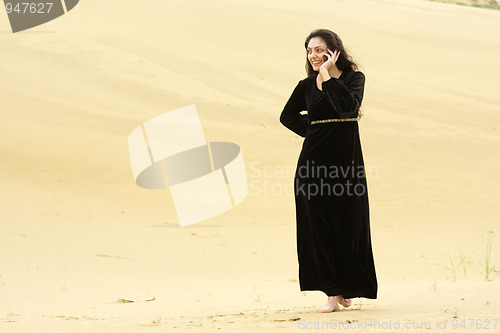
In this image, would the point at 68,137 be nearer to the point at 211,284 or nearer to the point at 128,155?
the point at 128,155

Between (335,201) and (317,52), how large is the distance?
86cm

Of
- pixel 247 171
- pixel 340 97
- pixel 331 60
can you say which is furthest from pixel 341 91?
pixel 247 171

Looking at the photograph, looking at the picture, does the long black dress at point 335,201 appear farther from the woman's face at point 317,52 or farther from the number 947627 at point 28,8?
the number 947627 at point 28,8

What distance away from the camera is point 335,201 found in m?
4.03

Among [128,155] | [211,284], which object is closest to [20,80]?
[128,155]

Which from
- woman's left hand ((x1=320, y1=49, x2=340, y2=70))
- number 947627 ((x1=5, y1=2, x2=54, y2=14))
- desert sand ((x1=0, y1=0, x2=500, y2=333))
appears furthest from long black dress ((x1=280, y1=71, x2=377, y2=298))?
number 947627 ((x1=5, y1=2, x2=54, y2=14))

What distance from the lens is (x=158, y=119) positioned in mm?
12945

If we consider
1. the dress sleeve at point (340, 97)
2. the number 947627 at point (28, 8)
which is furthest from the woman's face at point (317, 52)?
the number 947627 at point (28, 8)

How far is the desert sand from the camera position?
4.63 m

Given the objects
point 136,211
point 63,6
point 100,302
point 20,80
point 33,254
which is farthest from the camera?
point 63,6

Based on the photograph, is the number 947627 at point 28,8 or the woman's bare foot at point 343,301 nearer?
the woman's bare foot at point 343,301

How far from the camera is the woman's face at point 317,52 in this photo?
4199 millimetres

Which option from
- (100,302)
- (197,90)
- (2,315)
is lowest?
(197,90)

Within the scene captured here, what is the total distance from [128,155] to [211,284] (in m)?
5.18
